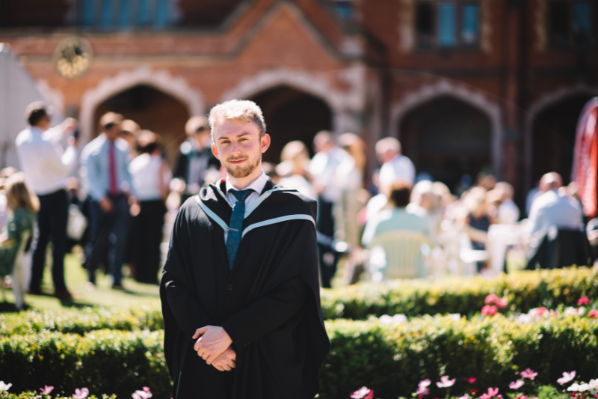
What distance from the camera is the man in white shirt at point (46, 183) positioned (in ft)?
18.9

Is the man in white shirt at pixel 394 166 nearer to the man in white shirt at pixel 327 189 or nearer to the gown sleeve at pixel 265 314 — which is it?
the man in white shirt at pixel 327 189

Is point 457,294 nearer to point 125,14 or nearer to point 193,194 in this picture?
point 193,194

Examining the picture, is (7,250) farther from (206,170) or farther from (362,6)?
(362,6)

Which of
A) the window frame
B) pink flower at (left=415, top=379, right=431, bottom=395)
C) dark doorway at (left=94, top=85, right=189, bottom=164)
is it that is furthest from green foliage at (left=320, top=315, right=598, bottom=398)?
dark doorway at (left=94, top=85, right=189, bottom=164)

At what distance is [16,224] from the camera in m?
5.30

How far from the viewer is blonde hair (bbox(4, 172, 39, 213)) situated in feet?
17.5

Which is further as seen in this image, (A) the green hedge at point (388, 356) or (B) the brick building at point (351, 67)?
(B) the brick building at point (351, 67)

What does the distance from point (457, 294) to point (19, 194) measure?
12.3 feet

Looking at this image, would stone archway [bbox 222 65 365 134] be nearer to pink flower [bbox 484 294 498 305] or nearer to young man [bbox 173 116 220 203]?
young man [bbox 173 116 220 203]

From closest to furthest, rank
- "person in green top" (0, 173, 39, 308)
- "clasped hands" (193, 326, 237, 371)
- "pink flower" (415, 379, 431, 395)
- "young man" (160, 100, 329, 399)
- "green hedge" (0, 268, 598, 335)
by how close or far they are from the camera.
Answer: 1. "clasped hands" (193, 326, 237, 371)
2. "young man" (160, 100, 329, 399)
3. "pink flower" (415, 379, 431, 395)
4. "green hedge" (0, 268, 598, 335)
5. "person in green top" (0, 173, 39, 308)

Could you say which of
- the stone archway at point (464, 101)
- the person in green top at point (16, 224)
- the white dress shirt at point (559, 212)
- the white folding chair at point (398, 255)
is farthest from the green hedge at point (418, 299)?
the stone archway at point (464, 101)

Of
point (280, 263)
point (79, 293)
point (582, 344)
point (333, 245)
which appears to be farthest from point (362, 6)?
point (280, 263)

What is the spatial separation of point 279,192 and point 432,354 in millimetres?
1711

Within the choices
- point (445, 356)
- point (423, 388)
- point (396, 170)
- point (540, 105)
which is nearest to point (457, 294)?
point (445, 356)
